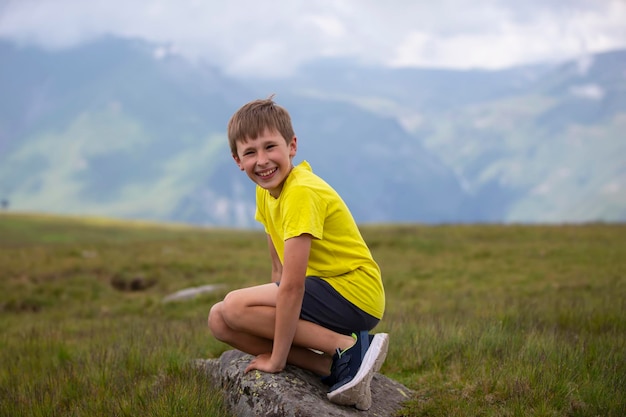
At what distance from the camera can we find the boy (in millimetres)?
5082

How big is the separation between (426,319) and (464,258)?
14.8m

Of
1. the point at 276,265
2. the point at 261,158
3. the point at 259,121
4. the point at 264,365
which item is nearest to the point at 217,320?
the point at 264,365

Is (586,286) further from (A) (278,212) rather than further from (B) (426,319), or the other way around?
(A) (278,212)

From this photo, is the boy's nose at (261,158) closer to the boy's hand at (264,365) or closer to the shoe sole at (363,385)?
the boy's hand at (264,365)

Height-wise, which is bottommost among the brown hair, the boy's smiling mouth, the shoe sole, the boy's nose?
the shoe sole

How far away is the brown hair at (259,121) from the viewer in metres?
5.14

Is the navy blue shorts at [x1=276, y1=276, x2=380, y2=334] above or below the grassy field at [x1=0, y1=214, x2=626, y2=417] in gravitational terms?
above

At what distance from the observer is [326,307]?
5.27m

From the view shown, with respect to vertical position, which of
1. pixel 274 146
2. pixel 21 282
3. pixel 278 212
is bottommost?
pixel 21 282

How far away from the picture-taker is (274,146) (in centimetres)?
523

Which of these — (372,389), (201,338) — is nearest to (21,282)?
(201,338)

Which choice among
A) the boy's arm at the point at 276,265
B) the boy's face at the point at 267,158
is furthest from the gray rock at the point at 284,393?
the boy's face at the point at 267,158

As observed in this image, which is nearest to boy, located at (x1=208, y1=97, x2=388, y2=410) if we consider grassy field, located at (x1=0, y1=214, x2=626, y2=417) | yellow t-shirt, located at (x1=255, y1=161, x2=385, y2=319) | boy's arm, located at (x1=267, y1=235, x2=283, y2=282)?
yellow t-shirt, located at (x1=255, y1=161, x2=385, y2=319)

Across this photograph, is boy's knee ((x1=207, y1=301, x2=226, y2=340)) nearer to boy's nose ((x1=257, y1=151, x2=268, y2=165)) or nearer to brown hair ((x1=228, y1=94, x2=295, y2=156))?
boy's nose ((x1=257, y1=151, x2=268, y2=165))
